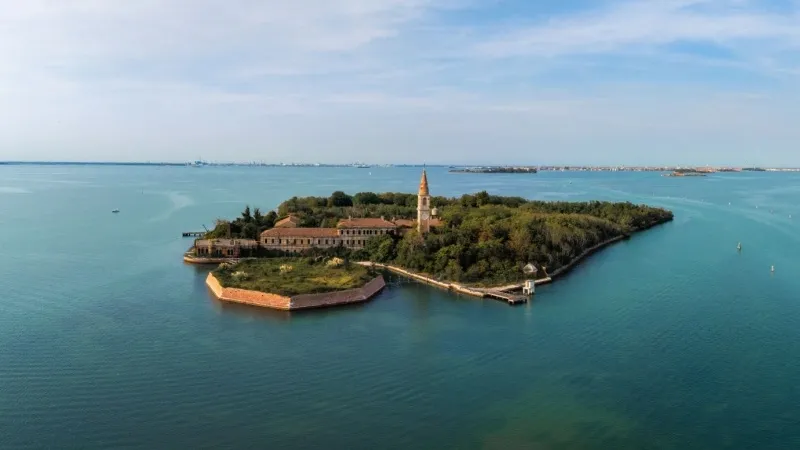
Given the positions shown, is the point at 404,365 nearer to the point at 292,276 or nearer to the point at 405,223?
the point at 292,276

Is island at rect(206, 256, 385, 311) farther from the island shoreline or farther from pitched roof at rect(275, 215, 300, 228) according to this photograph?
pitched roof at rect(275, 215, 300, 228)

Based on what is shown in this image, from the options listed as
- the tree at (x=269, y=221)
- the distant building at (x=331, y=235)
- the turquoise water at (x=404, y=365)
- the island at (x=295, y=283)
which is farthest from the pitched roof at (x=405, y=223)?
the turquoise water at (x=404, y=365)

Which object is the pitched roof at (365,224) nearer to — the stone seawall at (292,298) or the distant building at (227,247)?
the distant building at (227,247)

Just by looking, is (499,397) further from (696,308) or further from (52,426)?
(696,308)

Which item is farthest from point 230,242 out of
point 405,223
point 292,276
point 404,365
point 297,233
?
point 404,365

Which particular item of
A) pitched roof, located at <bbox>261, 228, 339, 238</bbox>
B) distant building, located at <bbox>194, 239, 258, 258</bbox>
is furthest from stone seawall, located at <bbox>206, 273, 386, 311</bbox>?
pitched roof, located at <bbox>261, 228, 339, 238</bbox>
